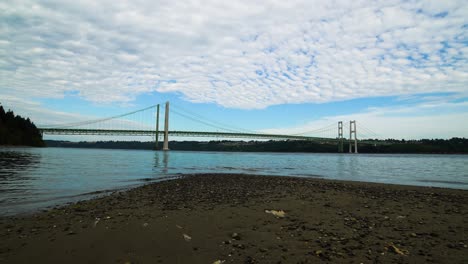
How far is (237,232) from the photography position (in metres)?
5.12

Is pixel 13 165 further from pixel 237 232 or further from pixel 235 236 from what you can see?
pixel 235 236

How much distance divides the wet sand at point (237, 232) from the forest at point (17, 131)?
84.4 meters

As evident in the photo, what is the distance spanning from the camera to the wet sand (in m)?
3.99

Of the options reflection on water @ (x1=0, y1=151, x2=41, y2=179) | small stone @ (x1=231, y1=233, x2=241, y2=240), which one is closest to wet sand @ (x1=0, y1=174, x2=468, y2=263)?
small stone @ (x1=231, y1=233, x2=241, y2=240)

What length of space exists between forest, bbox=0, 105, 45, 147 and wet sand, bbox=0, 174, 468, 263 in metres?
84.4

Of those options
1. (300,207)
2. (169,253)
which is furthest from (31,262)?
(300,207)

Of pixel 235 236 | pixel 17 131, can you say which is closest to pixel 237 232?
pixel 235 236

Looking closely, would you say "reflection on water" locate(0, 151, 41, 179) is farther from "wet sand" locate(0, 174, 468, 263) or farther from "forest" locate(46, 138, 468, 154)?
"forest" locate(46, 138, 468, 154)

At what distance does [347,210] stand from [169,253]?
4.93 m

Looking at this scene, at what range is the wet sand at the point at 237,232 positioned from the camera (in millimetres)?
3990

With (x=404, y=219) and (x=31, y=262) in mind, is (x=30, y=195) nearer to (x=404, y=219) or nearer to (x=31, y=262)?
(x=31, y=262)

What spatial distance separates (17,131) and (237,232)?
95202mm

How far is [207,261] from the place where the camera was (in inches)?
151

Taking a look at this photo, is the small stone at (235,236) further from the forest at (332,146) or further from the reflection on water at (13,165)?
the forest at (332,146)
